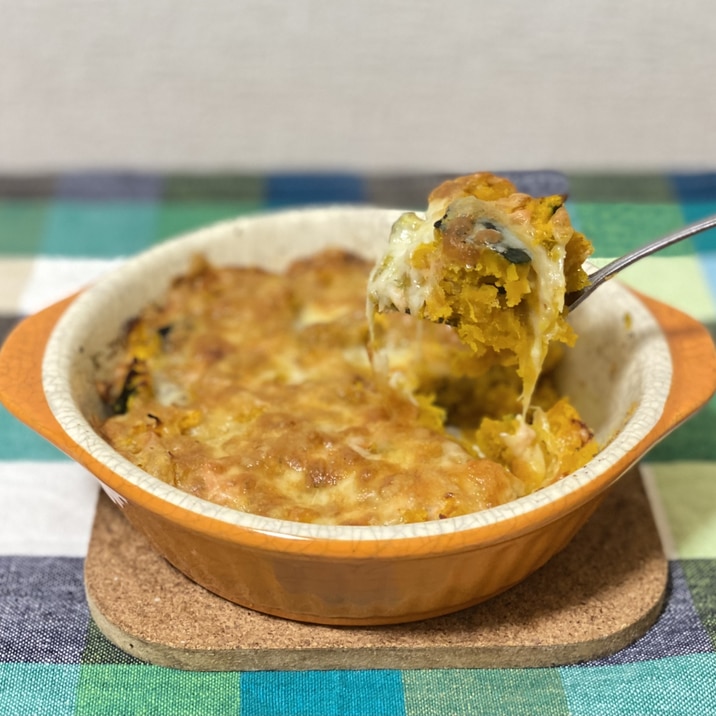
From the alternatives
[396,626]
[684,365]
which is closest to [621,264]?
[684,365]

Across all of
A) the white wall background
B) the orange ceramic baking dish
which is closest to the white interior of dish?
the orange ceramic baking dish

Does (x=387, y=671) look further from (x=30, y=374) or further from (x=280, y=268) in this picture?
(x=280, y=268)

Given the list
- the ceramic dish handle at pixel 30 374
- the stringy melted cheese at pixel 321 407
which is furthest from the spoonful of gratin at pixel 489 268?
the ceramic dish handle at pixel 30 374

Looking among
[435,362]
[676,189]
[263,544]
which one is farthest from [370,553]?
[676,189]

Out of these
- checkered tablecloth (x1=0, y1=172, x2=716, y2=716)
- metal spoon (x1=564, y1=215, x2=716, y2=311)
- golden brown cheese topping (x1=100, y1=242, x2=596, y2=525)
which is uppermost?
metal spoon (x1=564, y1=215, x2=716, y2=311)

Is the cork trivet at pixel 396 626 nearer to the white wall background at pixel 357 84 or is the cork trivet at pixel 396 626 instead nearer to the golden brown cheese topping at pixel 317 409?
the golden brown cheese topping at pixel 317 409

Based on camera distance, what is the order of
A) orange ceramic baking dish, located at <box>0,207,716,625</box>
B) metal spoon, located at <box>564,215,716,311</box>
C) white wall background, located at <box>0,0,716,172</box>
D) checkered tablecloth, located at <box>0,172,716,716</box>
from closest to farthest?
orange ceramic baking dish, located at <box>0,207,716,625</box>
checkered tablecloth, located at <box>0,172,716,716</box>
metal spoon, located at <box>564,215,716,311</box>
white wall background, located at <box>0,0,716,172</box>

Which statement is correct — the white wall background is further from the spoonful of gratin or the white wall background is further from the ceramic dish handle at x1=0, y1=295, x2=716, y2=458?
the spoonful of gratin
